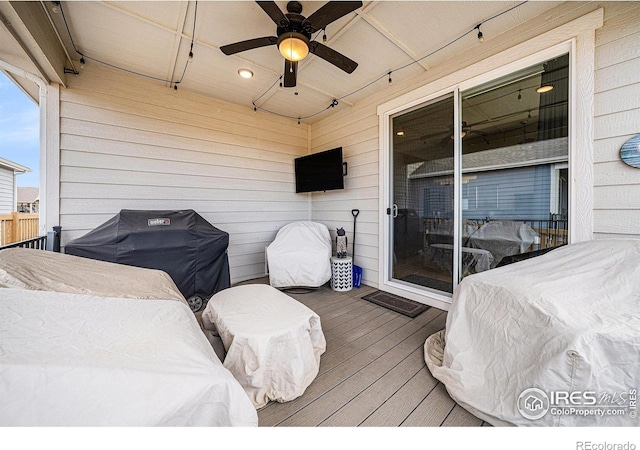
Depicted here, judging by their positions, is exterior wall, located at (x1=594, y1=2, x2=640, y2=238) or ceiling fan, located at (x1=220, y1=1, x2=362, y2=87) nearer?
ceiling fan, located at (x1=220, y1=1, x2=362, y2=87)

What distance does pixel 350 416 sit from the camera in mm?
1390

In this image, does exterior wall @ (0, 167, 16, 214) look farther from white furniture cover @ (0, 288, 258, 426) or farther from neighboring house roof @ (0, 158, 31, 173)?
white furniture cover @ (0, 288, 258, 426)

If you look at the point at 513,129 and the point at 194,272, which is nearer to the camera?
the point at 513,129

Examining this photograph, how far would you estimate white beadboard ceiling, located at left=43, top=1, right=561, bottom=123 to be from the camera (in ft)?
6.66

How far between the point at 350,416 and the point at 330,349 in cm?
67

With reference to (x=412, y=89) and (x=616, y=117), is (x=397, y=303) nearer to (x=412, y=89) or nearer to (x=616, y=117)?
(x=616, y=117)

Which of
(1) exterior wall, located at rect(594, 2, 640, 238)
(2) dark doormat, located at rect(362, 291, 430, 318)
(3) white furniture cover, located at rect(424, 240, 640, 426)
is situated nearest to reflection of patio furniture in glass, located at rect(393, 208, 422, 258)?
(2) dark doormat, located at rect(362, 291, 430, 318)

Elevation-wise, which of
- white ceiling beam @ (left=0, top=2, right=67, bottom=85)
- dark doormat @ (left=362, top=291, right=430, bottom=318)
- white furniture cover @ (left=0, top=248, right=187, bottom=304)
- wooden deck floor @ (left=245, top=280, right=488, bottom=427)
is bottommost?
wooden deck floor @ (left=245, top=280, right=488, bottom=427)

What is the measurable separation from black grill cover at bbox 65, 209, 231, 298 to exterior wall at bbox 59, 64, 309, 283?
0.55 m

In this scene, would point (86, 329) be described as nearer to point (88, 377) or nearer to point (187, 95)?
point (88, 377)

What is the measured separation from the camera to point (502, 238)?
2.49 meters

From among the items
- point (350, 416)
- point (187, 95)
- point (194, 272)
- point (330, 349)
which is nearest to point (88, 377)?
point (350, 416)

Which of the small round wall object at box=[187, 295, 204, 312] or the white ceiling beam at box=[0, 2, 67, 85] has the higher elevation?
the white ceiling beam at box=[0, 2, 67, 85]
